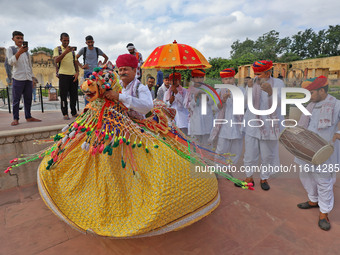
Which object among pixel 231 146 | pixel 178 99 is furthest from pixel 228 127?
pixel 178 99

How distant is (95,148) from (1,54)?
123ft

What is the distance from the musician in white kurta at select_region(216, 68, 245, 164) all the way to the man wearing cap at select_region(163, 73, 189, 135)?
0.95 m

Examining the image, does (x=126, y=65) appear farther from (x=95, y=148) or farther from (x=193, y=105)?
(x=193, y=105)

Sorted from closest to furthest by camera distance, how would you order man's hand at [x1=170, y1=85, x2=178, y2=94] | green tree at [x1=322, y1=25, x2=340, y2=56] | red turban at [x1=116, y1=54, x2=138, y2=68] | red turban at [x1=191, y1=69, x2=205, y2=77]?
red turban at [x1=116, y1=54, x2=138, y2=68] → red turban at [x1=191, y1=69, x2=205, y2=77] → man's hand at [x1=170, y1=85, x2=178, y2=94] → green tree at [x1=322, y1=25, x2=340, y2=56]

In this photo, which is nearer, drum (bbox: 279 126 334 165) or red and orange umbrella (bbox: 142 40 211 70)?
drum (bbox: 279 126 334 165)

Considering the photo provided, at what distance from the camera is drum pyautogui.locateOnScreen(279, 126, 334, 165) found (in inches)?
96.7

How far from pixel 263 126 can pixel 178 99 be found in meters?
1.86

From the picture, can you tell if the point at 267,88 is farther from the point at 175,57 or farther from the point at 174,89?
the point at 174,89

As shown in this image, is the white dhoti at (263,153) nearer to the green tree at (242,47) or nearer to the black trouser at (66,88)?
the black trouser at (66,88)

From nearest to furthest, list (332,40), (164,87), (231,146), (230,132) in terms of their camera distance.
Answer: (230,132), (231,146), (164,87), (332,40)

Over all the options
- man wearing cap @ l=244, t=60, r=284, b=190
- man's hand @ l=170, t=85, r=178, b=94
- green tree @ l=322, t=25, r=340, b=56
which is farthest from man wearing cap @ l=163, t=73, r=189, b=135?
green tree @ l=322, t=25, r=340, b=56

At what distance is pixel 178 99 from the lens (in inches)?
186

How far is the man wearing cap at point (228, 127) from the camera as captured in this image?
384 cm

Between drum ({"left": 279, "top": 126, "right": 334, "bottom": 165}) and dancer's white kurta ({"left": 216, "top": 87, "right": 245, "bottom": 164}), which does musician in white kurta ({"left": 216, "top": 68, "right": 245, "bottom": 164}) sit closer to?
dancer's white kurta ({"left": 216, "top": 87, "right": 245, "bottom": 164})
